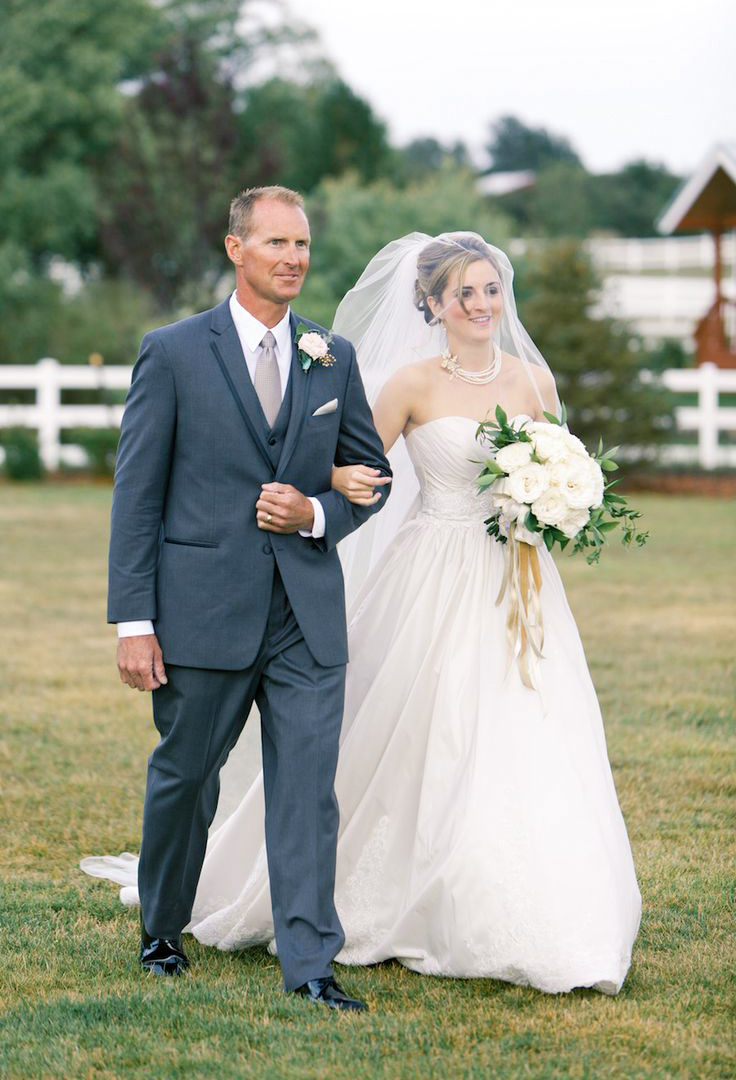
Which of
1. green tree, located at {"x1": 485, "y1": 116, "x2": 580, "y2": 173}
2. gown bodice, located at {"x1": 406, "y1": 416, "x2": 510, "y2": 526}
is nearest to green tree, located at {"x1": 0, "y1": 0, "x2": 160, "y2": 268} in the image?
gown bodice, located at {"x1": 406, "y1": 416, "x2": 510, "y2": 526}

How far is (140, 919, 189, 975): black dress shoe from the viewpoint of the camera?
455 cm

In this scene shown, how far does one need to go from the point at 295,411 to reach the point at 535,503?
2.56ft

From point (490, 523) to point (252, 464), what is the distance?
3.07ft

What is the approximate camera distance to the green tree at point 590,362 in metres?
22.8

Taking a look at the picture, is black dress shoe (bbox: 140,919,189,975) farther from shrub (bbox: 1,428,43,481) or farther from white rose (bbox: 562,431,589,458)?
shrub (bbox: 1,428,43,481)

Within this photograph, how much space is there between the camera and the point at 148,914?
4.57 meters

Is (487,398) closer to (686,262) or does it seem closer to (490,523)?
(490,523)

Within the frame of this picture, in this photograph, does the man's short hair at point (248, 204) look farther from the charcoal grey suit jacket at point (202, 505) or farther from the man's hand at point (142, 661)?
the man's hand at point (142, 661)

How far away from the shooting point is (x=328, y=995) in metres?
4.21

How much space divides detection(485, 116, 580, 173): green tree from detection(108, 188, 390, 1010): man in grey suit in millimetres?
123611

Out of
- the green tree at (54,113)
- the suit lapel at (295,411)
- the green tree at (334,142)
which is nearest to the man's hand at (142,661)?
the suit lapel at (295,411)

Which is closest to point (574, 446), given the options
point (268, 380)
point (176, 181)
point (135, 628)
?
point (268, 380)

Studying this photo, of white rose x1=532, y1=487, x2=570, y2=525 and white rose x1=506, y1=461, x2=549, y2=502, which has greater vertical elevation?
white rose x1=506, y1=461, x2=549, y2=502

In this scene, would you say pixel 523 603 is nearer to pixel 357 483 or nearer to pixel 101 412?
pixel 357 483
